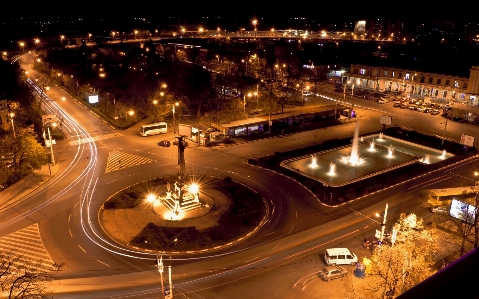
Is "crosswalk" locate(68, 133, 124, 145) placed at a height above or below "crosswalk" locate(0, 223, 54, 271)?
above

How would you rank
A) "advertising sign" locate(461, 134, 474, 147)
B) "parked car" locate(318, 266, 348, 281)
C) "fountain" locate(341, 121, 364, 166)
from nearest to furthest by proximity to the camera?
"parked car" locate(318, 266, 348, 281) → "fountain" locate(341, 121, 364, 166) → "advertising sign" locate(461, 134, 474, 147)

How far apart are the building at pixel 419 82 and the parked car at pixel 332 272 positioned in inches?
2813

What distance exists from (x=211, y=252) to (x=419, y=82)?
8123 cm

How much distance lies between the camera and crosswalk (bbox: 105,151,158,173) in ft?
162

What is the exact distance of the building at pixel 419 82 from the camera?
85.3 metres

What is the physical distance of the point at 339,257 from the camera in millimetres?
29844

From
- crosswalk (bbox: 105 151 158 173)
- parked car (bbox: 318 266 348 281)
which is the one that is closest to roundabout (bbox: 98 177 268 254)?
crosswalk (bbox: 105 151 158 173)

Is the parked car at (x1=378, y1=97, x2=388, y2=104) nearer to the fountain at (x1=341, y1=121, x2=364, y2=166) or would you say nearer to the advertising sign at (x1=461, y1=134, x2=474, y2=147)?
the advertising sign at (x1=461, y1=134, x2=474, y2=147)

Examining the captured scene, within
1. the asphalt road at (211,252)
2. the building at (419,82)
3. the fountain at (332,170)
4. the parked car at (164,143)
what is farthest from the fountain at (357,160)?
the building at (419,82)

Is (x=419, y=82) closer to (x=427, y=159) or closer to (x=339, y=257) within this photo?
(x=427, y=159)

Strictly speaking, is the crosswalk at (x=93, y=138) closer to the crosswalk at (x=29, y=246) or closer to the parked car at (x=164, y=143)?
the parked car at (x=164, y=143)

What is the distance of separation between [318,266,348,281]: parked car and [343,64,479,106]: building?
71.5 m

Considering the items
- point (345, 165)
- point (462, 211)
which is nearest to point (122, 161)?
point (345, 165)

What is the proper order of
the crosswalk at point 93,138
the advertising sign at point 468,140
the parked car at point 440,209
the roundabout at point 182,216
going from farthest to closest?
the crosswalk at point 93,138 < the advertising sign at point 468,140 < the parked car at point 440,209 < the roundabout at point 182,216
